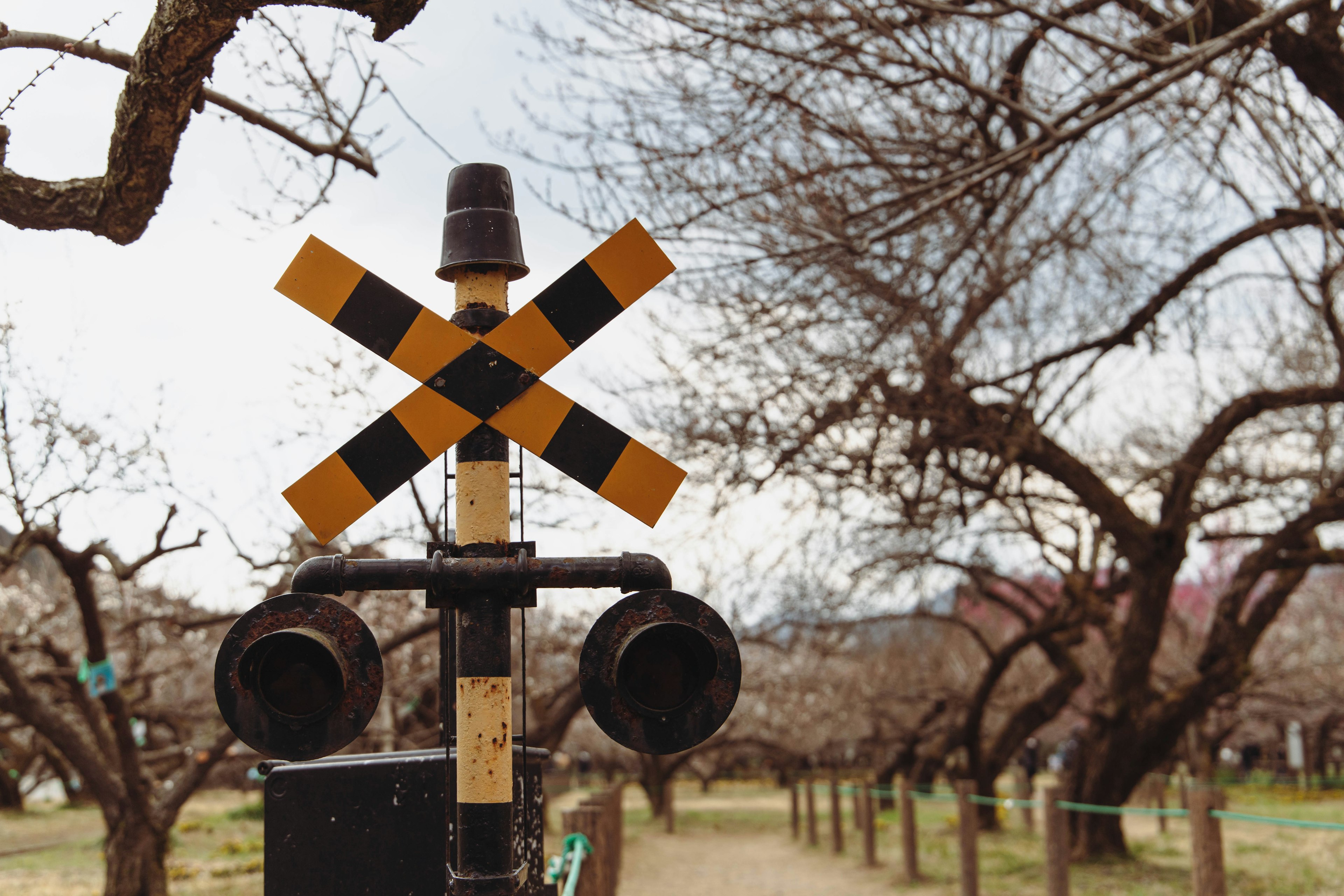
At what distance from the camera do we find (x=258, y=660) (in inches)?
84.0

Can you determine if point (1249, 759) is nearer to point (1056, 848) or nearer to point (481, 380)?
point (1056, 848)

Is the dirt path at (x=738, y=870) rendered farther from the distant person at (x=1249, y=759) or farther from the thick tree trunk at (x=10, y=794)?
the distant person at (x=1249, y=759)

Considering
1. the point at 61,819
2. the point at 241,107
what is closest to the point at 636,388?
the point at 241,107

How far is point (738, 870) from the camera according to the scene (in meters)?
15.3

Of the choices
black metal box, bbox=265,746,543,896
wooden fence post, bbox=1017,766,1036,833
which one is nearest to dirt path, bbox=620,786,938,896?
wooden fence post, bbox=1017,766,1036,833

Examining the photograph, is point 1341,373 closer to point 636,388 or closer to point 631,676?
point 636,388

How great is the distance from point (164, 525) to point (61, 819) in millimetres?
16920

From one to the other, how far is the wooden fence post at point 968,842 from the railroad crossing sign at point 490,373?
26.6 feet

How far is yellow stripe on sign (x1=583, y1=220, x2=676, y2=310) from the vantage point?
246 cm

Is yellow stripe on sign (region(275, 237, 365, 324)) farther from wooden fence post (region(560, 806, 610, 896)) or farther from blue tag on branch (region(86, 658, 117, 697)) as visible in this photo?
blue tag on branch (region(86, 658, 117, 697))

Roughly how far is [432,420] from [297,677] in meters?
0.61

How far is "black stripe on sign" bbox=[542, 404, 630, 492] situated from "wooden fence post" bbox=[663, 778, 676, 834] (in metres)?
19.5

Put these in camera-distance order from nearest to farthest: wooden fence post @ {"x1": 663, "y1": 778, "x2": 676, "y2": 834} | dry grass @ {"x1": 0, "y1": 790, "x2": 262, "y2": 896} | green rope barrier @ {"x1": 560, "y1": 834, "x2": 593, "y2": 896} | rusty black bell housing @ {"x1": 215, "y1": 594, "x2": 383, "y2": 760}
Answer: rusty black bell housing @ {"x1": 215, "y1": 594, "x2": 383, "y2": 760} → green rope barrier @ {"x1": 560, "y1": 834, "x2": 593, "y2": 896} → dry grass @ {"x1": 0, "y1": 790, "x2": 262, "y2": 896} → wooden fence post @ {"x1": 663, "y1": 778, "x2": 676, "y2": 834}

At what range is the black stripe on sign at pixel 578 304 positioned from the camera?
95.0 inches
